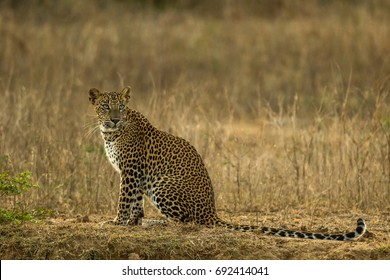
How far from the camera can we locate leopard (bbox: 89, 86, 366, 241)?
10336 mm

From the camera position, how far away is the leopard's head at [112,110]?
10.5 metres

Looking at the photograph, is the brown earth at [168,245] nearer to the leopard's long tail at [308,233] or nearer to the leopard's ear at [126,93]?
the leopard's long tail at [308,233]

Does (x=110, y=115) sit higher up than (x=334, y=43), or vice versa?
(x=334, y=43)

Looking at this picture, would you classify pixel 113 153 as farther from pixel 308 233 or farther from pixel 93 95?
pixel 308 233

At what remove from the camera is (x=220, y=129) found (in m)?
13.7

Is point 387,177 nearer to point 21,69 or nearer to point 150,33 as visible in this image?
point 21,69

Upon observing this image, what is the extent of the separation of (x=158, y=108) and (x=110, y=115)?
2.90 m

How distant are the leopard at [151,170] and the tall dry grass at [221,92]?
1.43 m

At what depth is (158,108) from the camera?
A: 13.3 m

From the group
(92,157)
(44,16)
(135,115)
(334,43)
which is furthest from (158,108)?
(44,16)

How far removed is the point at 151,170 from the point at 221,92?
32.6 ft

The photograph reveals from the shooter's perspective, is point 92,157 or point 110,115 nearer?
point 110,115

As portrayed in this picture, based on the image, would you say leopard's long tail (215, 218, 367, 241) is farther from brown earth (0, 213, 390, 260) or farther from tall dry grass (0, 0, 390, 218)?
tall dry grass (0, 0, 390, 218)

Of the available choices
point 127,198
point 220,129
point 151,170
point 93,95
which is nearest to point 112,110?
point 93,95
